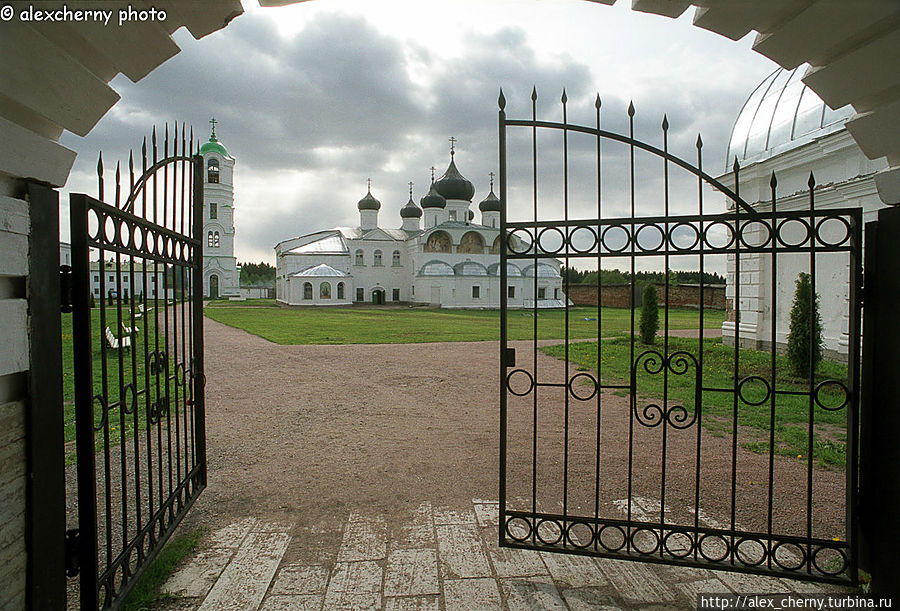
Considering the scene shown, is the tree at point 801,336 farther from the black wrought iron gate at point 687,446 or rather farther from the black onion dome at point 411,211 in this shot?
the black onion dome at point 411,211

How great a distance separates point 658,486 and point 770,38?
12.1 ft

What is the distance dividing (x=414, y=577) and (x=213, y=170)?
4731 cm

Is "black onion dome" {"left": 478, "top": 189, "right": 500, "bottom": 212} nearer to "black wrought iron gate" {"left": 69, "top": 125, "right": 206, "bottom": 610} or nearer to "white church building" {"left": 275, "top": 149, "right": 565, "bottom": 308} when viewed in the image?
"white church building" {"left": 275, "top": 149, "right": 565, "bottom": 308}

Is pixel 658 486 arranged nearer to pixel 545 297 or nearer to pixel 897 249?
pixel 897 249

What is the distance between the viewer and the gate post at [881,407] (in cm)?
297

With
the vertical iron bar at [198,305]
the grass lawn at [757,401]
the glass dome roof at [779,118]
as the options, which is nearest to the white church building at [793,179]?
the glass dome roof at [779,118]

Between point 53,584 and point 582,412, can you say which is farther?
point 582,412

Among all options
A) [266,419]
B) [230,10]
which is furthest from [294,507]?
[230,10]

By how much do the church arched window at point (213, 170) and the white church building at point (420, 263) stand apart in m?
A: 7.96

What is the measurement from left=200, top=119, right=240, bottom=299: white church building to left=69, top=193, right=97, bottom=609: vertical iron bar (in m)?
42.8

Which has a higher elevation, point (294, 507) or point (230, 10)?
point (230, 10)

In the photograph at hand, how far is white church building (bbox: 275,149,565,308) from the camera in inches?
1581

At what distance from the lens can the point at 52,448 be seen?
102 inches

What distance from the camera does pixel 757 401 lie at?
8.47 m
